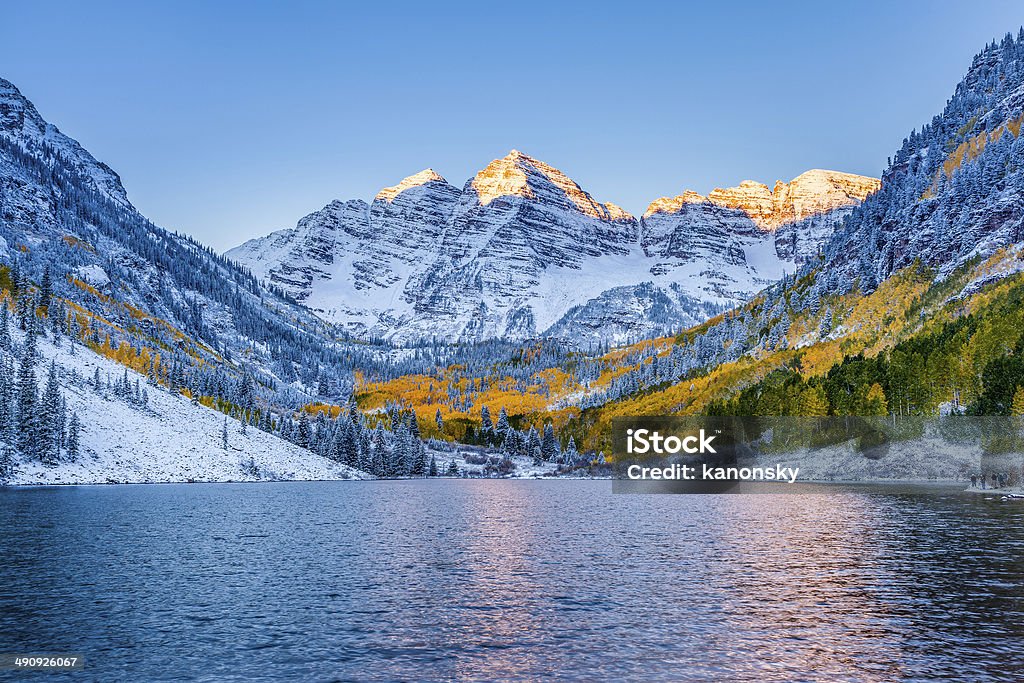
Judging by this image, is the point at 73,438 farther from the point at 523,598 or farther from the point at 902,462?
the point at 902,462

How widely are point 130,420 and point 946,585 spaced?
177227 millimetres

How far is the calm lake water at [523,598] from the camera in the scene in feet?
101

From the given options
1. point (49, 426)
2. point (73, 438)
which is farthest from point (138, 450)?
point (49, 426)

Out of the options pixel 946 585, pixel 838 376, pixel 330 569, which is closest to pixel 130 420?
pixel 330 569

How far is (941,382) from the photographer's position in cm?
15825

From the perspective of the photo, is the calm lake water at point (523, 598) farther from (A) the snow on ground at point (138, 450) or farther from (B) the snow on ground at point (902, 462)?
(A) the snow on ground at point (138, 450)

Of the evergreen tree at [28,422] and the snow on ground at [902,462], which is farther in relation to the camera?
the evergreen tree at [28,422]

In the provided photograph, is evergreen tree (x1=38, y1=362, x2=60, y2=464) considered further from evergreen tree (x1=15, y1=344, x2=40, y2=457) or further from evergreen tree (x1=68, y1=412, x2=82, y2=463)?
evergreen tree (x1=68, y1=412, x2=82, y2=463)

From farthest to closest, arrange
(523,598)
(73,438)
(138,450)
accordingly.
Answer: (138,450) → (73,438) → (523,598)

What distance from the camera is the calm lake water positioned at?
101 feet

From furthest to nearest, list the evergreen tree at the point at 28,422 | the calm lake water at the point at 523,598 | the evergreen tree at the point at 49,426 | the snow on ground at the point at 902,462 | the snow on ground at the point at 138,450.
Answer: the snow on ground at the point at 138,450
the evergreen tree at the point at 49,426
the evergreen tree at the point at 28,422
the snow on ground at the point at 902,462
the calm lake water at the point at 523,598

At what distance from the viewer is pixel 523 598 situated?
143ft

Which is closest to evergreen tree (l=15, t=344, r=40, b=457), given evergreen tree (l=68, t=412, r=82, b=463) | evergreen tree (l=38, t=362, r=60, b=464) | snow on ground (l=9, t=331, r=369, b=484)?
evergreen tree (l=38, t=362, r=60, b=464)

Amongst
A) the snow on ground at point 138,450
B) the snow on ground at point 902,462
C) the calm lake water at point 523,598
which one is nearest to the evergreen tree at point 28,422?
the snow on ground at point 138,450
